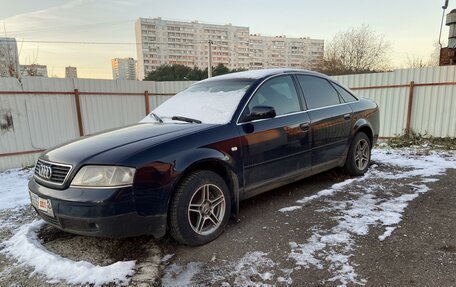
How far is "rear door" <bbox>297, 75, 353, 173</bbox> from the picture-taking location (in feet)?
13.2

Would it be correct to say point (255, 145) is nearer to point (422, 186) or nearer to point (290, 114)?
point (290, 114)

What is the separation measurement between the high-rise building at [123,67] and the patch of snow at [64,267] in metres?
36.7

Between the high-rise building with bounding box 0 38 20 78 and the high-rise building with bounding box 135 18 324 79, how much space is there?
88.5ft

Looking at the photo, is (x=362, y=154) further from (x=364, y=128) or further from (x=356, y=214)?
(x=356, y=214)

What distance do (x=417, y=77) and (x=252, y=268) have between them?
7981 millimetres

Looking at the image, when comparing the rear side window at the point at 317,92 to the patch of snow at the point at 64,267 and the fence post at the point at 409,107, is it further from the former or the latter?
the fence post at the point at 409,107

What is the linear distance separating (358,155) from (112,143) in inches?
149

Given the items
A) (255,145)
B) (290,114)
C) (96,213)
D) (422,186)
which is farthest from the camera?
(422,186)

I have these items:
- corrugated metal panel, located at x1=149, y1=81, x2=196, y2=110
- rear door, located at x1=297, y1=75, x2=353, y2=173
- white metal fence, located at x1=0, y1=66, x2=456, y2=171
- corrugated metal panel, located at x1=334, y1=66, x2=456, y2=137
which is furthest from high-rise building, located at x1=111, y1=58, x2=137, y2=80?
rear door, located at x1=297, y1=75, x2=353, y2=173

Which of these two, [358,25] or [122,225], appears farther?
[358,25]

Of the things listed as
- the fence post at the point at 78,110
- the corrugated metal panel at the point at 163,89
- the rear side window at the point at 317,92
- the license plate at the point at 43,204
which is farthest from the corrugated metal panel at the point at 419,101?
the license plate at the point at 43,204

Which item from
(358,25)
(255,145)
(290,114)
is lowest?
(255,145)

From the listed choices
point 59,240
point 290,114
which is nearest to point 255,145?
point 290,114

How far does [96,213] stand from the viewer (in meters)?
2.35
